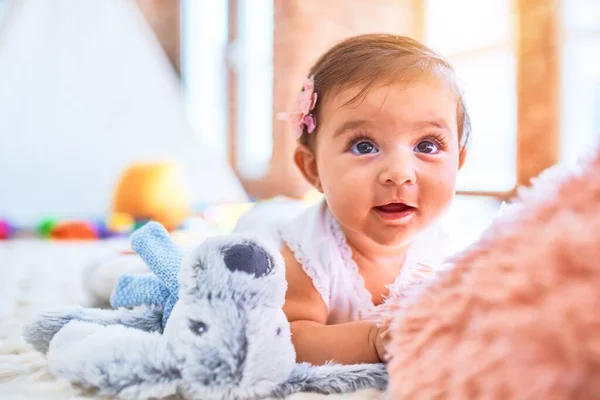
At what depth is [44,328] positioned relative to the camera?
0.60 m

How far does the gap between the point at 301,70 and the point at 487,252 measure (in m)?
2.90

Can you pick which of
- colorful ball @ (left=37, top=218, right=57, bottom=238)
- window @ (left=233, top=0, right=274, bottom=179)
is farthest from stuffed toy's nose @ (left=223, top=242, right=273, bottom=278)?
window @ (left=233, top=0, right=274, bottom=179)

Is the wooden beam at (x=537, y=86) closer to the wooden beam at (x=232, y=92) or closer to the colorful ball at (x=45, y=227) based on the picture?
the colorful ball at (x=45, y=227)

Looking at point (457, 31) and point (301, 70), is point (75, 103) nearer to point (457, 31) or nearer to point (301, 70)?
point (301, 70)

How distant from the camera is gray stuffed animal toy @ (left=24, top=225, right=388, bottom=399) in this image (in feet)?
1.49

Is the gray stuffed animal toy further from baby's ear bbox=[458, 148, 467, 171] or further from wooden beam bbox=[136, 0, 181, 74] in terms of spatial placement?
wooden beam bbox=[136, 0, 181, 74]

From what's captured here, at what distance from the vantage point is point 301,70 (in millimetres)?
3186

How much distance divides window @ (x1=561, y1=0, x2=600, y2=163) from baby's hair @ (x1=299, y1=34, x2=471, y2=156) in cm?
140

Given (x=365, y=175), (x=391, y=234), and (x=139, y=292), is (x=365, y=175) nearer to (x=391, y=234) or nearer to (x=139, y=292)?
(x=391, y=234)

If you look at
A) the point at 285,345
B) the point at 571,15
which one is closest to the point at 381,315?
the point at 285,345

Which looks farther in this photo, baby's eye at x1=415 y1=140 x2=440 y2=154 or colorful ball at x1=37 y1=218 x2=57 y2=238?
colorful ball at x1=37 y1=218 x2=57 y2=238

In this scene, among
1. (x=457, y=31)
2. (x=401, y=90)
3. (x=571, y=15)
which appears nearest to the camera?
(x=401, y=90)

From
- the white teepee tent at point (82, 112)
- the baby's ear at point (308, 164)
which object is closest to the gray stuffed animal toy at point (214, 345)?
the baby's ear at point (308, 164)

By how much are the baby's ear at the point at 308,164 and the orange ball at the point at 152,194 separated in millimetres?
1742
